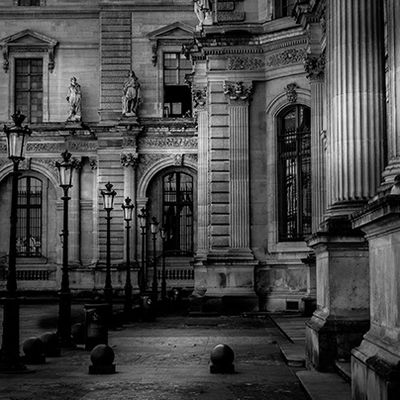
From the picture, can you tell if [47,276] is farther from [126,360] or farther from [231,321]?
[126,360]

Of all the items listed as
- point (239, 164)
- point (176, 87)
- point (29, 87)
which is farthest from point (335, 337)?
point (29, 87)

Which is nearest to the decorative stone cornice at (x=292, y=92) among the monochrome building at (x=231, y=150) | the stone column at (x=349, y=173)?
the monochrome building at (x=231, y=150)

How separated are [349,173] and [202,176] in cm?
2690

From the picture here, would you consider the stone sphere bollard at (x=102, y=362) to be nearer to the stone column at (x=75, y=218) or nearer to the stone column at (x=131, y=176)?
the stone column at (x=131, y=176)

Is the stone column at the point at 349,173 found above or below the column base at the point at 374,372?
above

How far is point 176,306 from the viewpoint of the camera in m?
48.1

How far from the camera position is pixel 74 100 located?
6069cm

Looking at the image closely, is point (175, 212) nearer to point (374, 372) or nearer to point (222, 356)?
point (222, 356)

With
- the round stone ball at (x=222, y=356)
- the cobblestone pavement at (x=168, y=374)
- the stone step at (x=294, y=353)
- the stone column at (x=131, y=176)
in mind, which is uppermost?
the stone column at (x=131, y=176)

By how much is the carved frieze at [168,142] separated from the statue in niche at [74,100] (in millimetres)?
4204

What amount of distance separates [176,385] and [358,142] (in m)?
4.83

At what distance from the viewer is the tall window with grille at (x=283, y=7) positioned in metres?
37.0

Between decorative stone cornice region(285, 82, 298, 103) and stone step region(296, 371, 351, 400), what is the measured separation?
20.8 m

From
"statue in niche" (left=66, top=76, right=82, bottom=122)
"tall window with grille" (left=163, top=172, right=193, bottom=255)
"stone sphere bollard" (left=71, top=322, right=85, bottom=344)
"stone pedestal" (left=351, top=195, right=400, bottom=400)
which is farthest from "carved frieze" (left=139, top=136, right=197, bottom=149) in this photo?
"stone pedestal" (left=351, top=195, right=400, bottom=400)
